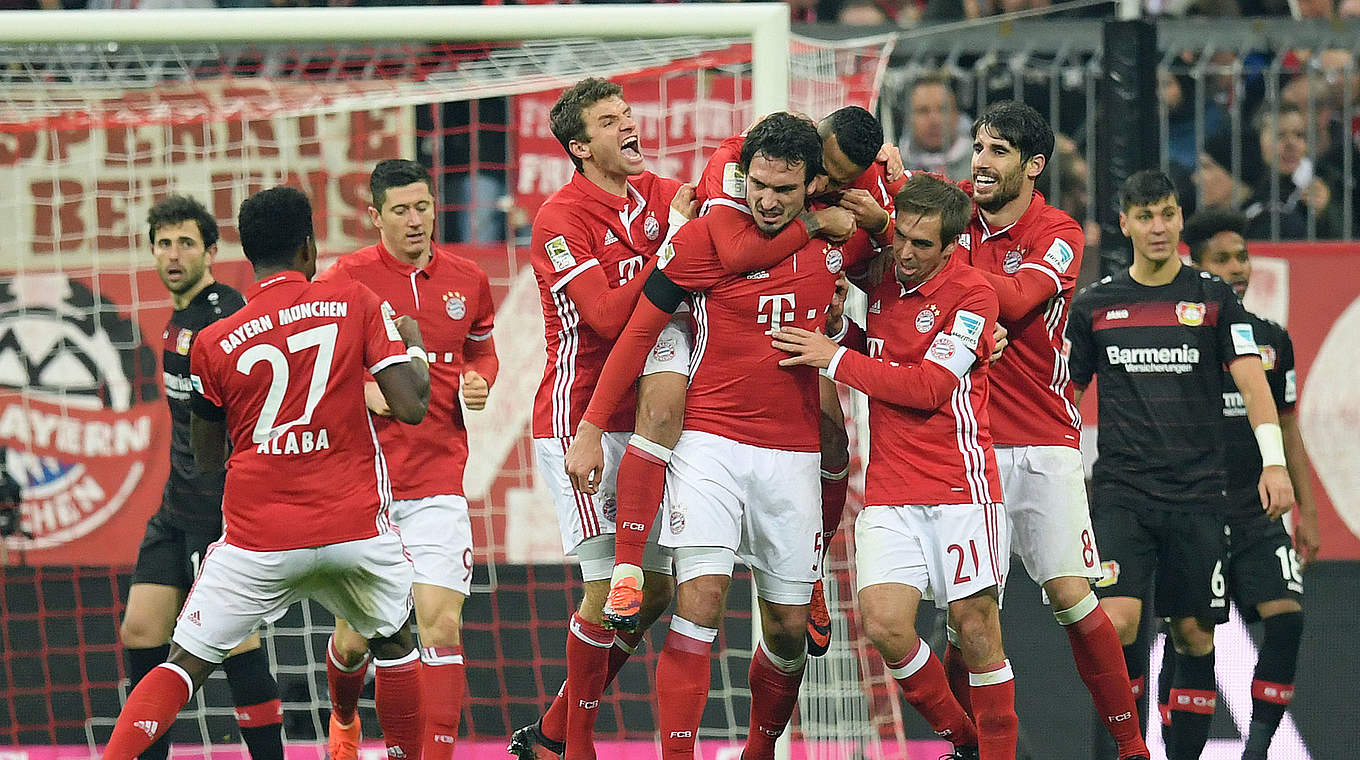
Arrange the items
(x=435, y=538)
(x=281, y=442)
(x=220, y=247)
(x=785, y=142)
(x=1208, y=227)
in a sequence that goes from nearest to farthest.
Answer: (x=785, y=142), (x=281, y=442), (x=435, y=538), (x=1208, y=227), (x=220, y=247)

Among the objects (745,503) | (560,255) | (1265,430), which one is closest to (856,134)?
(560,255)

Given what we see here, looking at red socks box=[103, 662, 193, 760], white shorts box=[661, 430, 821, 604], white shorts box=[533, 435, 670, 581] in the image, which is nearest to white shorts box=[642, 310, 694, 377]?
white shorts box=[661, 430, 821, 604]

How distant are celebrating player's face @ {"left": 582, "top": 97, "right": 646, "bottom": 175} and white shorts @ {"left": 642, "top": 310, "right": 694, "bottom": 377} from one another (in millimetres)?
562

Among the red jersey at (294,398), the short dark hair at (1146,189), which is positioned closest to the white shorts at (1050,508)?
the short dark hair at (1146,189)

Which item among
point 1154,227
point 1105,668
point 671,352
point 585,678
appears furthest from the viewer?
point 1154,227

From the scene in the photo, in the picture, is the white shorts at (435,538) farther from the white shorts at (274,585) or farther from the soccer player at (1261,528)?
the soccer player at (1261,528)

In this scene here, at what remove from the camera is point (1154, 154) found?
6.04 meters

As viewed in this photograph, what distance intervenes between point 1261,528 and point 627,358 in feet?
9.34

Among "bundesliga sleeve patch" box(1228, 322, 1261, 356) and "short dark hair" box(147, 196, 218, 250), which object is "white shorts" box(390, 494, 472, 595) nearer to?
"short dark hair" box(147, 196, 218, 250)

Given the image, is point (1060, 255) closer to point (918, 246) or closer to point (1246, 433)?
point (918, 246)

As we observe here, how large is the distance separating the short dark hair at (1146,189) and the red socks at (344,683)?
3.33 meters

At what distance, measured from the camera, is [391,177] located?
223 inches

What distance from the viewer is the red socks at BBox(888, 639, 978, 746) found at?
4.87 m

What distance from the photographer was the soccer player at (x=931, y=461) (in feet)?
15.6
